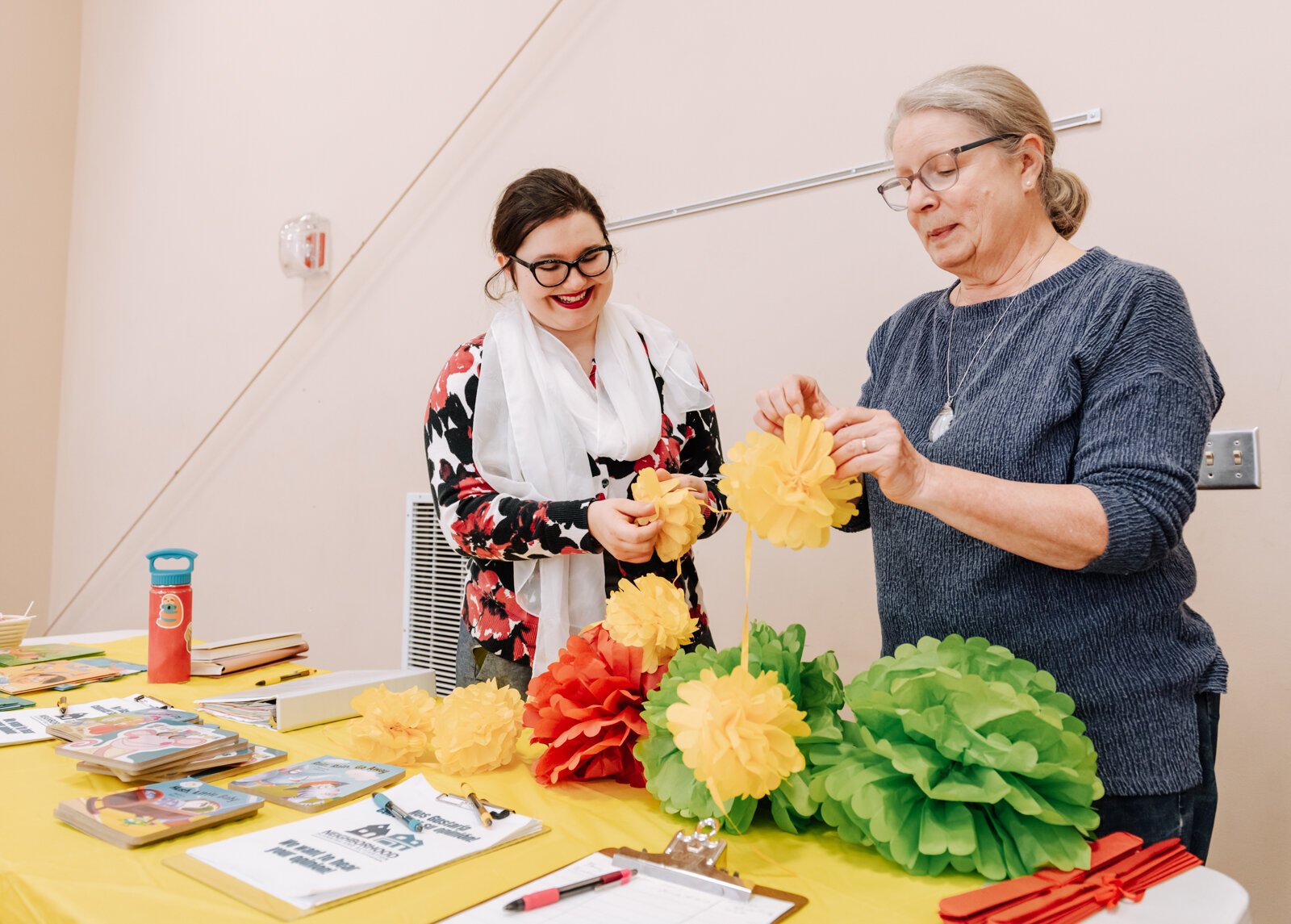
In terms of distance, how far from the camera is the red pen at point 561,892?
805 mm

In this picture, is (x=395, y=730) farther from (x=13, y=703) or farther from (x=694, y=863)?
(x=13, y=703)

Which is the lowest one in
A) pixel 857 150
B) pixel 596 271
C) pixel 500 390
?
pixel 500 390

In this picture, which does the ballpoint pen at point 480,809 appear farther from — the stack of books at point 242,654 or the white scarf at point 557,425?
the stack of books at point 242,654

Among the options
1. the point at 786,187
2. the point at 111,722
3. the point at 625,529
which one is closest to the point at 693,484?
the point at 625,529

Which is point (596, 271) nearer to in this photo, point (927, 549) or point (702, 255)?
point (927, 549)

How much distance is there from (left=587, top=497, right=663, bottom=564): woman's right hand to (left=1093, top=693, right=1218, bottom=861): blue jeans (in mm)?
637

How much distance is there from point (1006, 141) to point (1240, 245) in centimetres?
99

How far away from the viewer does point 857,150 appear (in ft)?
7.95

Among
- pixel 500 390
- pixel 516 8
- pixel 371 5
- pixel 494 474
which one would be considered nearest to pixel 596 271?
pixel 500 390

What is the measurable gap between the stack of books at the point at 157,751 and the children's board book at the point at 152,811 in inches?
1.6

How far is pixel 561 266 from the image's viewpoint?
169 centimetres

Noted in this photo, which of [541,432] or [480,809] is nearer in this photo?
[480,809]

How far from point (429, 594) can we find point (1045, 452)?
78.4 inches

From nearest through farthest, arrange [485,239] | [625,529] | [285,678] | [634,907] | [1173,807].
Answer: [634,907] → [1173,807] → [625,529] → [285,678] → [485,239]
